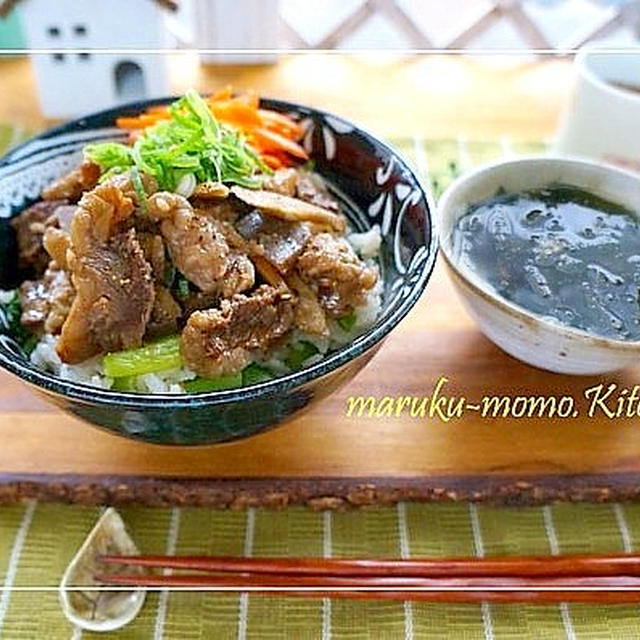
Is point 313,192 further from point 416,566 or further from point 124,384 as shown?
point 416,566

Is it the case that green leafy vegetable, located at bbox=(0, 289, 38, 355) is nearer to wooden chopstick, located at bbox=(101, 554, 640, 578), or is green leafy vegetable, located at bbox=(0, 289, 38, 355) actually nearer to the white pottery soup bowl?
wooden chopstick, located at bbox=(101, 554, 640, 578)

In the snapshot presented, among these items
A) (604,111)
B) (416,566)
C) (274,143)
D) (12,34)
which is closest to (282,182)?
(274,143)

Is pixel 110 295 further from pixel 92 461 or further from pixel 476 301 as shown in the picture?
pixel 476 301

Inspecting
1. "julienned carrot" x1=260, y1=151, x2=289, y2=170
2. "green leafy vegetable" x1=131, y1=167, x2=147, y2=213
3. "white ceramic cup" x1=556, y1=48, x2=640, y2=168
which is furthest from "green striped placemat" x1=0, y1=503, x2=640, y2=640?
"white ceramic cup" x1=556, y1=48, x2=640, y2=168

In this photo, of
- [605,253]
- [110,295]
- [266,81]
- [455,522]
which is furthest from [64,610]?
[266,81]

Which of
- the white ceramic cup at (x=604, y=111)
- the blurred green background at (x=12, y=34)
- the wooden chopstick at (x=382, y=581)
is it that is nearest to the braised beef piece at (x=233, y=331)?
the wooden chopstick at (x=382, y=581)

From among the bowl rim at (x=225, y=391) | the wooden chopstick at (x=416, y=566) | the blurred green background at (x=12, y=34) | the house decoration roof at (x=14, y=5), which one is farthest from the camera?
the blurred green background at (x=12, y=34)

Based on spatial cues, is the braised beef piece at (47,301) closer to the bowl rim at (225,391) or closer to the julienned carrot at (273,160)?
the bowl rim at (225,391)
